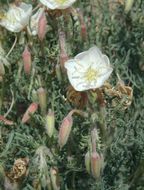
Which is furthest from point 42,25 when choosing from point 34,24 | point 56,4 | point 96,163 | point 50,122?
point 96,163

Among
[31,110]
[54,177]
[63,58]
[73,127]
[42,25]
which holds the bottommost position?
[54,177]

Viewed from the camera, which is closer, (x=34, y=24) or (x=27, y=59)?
(x=27, y=59)

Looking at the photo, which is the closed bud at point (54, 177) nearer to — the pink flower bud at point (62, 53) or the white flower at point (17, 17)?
the pink flower bud at point (62, 53)

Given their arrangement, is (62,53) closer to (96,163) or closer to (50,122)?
(50,122)

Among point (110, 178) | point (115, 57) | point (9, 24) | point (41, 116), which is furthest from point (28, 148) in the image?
point (115, 57)

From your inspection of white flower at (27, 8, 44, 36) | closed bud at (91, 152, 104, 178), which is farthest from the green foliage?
closed bud at (91, 152, 104, 178)

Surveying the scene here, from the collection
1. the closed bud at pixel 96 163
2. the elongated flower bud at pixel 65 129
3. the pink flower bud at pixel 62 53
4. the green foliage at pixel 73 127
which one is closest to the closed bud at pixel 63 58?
the pink flower bud at pixel 62 53

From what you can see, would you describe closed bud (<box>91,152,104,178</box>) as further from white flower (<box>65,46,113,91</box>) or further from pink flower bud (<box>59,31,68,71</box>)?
pink flower bud (<box>59,31,68,71</box>)

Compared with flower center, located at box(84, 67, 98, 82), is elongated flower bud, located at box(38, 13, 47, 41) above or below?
above
